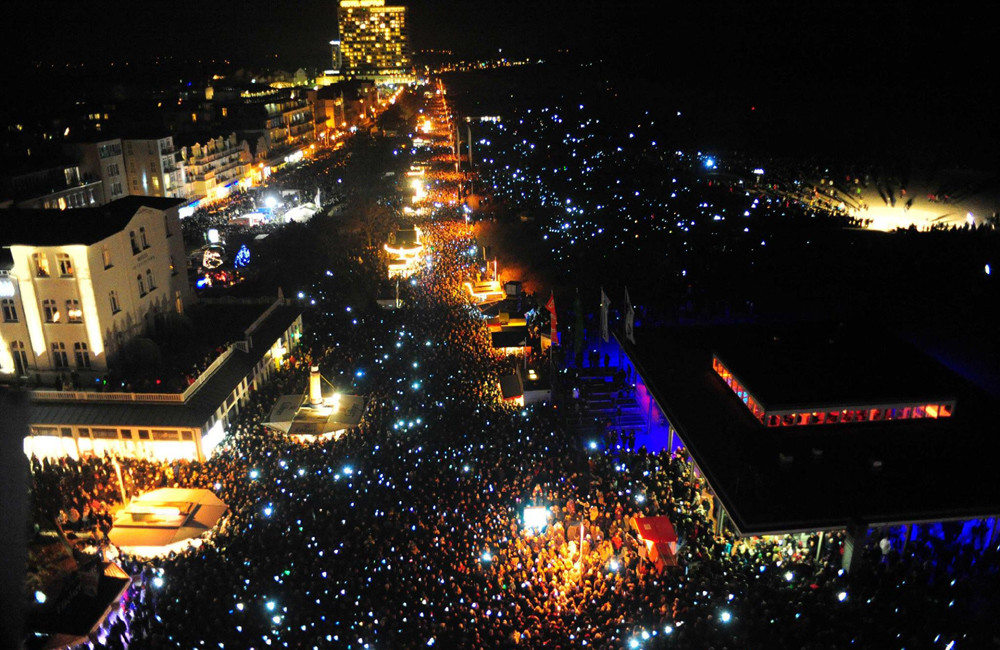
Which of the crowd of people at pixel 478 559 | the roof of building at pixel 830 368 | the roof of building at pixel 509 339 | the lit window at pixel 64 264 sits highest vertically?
the lit window at pixel 64 264

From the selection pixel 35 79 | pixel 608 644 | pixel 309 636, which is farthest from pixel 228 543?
pixel 35 79

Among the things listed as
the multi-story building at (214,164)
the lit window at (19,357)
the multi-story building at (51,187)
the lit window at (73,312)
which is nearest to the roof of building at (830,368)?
the lit window at (73,312)

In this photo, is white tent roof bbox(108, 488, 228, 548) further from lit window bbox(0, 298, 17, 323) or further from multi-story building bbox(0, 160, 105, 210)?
multi-story building bbox(0, 160, 105, 210)

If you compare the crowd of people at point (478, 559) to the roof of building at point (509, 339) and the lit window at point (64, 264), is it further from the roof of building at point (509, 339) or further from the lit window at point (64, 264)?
the lit window at point (64, 264)

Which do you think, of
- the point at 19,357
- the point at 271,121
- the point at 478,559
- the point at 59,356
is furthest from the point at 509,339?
the point at 271,121

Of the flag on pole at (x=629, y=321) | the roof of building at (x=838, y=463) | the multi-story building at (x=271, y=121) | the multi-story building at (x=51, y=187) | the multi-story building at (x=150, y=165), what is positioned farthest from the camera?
the multi-story building at (x=271, y=121)

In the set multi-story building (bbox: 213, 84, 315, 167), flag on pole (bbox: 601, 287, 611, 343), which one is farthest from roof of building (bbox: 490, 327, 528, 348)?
multi-story building (bbox: 213, 84, 315, 167)

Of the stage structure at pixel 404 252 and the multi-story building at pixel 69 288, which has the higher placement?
the multi-story building at pixel 69 288
